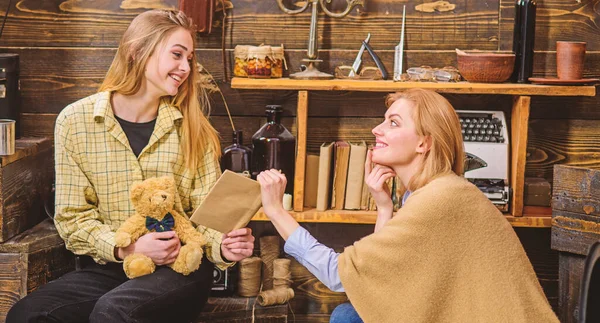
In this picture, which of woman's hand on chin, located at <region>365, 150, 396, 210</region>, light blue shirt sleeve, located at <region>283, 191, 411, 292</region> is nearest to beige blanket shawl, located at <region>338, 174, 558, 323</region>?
light blue shirt sleeve, located at <region>283, 191, 411, 292</region>

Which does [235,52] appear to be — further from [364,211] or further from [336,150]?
[364,211]

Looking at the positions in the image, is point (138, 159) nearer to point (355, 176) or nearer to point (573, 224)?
point (355, 176)

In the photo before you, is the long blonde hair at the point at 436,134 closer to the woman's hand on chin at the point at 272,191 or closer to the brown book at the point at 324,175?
the woman's hand on chin at the point at 272,191

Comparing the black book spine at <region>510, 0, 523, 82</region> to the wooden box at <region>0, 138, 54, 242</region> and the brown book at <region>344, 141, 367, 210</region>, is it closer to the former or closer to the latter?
the brown book at <region>344, 141, 367, 210</region>

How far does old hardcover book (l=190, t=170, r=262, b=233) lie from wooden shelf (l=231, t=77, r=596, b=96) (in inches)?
28.1

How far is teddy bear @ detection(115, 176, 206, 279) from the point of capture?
2.39 m

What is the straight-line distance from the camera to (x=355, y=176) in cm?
301

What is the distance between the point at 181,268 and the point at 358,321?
55cm

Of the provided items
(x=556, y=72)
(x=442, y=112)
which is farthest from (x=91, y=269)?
(x=556, y=72)

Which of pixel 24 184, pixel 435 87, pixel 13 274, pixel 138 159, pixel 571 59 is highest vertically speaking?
pixel 571 59

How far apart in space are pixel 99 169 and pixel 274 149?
29.4 inches

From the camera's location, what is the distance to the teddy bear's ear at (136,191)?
94.2 inches

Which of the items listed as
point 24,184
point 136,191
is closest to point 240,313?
point 136,191

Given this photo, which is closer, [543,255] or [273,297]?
[273,297]
